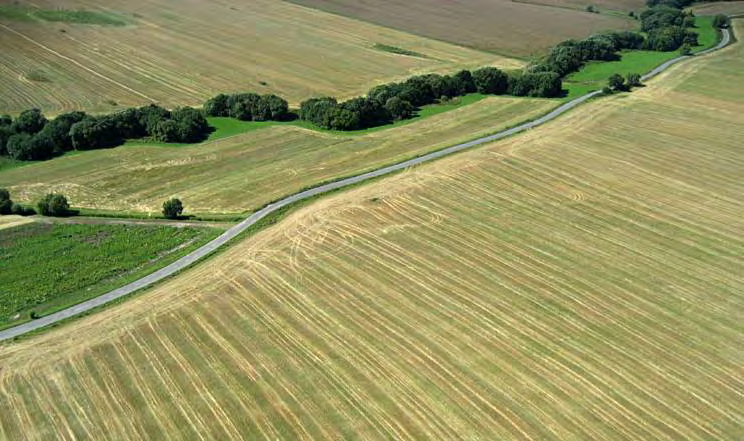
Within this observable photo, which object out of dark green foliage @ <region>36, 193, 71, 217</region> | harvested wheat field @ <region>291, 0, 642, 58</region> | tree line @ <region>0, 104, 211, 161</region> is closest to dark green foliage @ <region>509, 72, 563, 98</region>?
harvested wheat field @ <region>291, 0, 642, 58</region>

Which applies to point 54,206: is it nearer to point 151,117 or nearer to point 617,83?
point 151,117

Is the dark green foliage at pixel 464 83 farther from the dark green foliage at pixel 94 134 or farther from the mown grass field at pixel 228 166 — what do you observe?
the dark green foliage at pixel 94 134

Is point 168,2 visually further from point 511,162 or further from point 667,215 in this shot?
point 667,215

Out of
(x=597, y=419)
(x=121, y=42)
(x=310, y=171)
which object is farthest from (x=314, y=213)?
(x=121, y=42)

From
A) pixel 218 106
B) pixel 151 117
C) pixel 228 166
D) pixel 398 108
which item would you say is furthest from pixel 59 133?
pixel 398 108

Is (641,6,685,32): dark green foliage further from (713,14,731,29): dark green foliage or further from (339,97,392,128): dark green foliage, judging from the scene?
(339,97,392,128): dark green foliage

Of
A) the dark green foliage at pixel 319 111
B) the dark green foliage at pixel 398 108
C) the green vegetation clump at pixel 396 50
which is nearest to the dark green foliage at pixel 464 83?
the dark green foliage at pixel 398 108

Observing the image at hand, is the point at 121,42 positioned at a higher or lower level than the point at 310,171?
higher
